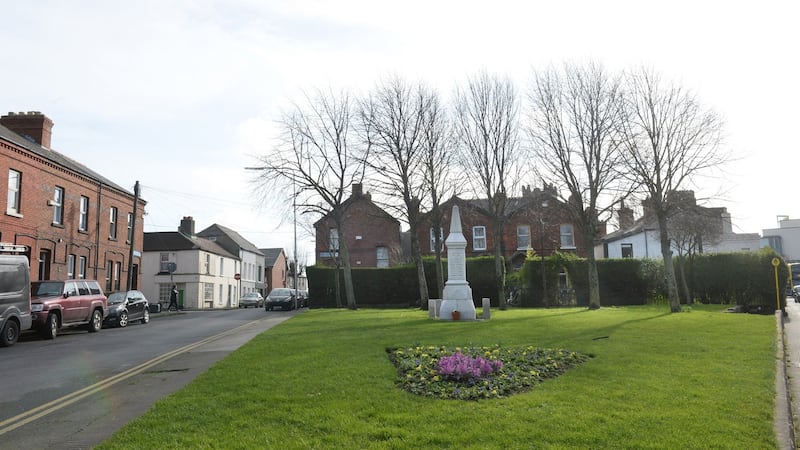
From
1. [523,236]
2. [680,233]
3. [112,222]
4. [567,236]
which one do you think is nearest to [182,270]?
[112,222]

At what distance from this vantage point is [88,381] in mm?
9602

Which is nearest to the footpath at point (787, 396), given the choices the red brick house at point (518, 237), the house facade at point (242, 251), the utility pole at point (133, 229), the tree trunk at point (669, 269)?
the tree trunk at point (669, 269)

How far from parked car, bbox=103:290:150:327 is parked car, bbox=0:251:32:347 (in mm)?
6939

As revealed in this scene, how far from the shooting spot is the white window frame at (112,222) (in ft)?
108

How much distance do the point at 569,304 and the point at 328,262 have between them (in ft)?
90.4

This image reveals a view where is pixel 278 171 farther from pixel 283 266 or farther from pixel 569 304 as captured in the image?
pixel 283 266

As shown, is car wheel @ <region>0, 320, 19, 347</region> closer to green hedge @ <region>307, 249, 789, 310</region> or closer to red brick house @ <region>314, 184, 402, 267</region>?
green hedge @ <region>307, 249, 789, 310</region>

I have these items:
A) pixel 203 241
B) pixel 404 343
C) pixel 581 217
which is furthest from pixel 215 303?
pixel 404 343

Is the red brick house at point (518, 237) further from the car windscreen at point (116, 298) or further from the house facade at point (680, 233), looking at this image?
the car windscreen at point (116, 298)

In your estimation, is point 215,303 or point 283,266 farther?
point 283,266

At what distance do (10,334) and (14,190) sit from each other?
36.4 ft

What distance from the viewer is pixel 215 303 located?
5875 centimetres

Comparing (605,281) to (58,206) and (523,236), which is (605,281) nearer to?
(523,236)

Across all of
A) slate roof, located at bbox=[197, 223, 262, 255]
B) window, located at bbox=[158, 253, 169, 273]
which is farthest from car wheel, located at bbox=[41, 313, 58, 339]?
slate roof, located at bbox=[197, 223, 262, 255]
